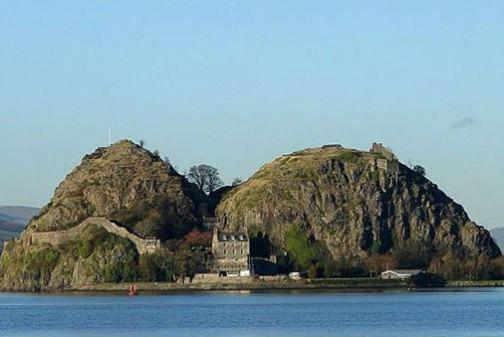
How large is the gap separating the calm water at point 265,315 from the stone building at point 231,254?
18.6 m

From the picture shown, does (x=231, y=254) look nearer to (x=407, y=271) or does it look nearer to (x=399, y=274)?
(x=399, y=274)

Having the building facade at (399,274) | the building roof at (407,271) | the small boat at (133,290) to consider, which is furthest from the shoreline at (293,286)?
Result: the building roof at (407,271)

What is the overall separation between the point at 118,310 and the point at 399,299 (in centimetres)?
3036

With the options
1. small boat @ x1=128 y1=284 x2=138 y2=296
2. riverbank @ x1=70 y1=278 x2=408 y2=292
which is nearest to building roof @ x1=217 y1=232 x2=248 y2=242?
riverbank @ x1=70 y1=278 x2=408 y2=292

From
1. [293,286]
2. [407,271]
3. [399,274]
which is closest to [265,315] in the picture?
[293,286]

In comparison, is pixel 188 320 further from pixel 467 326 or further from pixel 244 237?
pixel 244 237

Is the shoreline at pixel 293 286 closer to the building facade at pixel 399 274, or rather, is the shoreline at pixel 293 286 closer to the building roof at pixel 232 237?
the building facade at pixel 399 274

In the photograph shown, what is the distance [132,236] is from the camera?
654 ft

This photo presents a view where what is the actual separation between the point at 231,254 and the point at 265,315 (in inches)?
2873

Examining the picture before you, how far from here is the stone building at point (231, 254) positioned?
625 ft

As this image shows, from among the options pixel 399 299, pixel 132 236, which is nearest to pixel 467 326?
pixel 399 299

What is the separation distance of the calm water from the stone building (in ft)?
61.1

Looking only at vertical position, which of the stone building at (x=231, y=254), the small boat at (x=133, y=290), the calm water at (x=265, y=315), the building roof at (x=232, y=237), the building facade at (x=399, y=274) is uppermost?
the building roof at (x=232, y=237)

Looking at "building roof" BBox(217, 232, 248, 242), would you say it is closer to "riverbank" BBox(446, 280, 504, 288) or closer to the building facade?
the building facade
